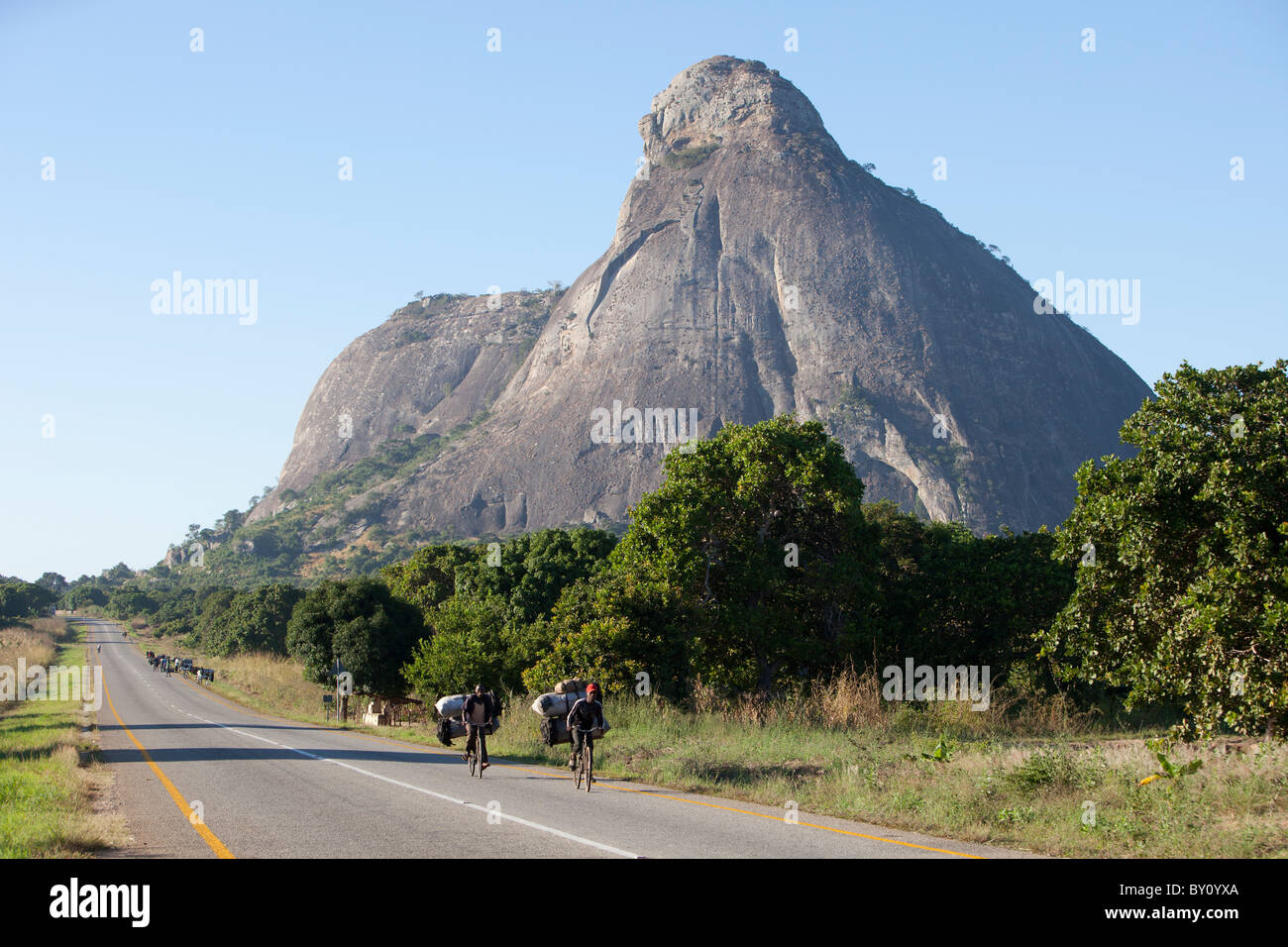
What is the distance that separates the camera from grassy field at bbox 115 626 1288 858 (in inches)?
429

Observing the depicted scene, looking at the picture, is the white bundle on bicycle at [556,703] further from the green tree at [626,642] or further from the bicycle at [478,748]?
the green tree at [626,642]

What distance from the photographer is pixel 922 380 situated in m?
193

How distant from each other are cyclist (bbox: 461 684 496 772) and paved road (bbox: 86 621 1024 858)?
2.11 feet

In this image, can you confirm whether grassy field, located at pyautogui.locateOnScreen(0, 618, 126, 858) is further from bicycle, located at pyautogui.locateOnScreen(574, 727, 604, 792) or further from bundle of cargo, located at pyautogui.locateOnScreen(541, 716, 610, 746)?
bundle of cargo, located at pyautogui.locateOnScreen(541, 716, 610, 746)

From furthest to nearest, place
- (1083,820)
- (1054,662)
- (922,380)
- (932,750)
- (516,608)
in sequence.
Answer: (922,380), (516,608), (1054,662), (932,750), (1083,820)

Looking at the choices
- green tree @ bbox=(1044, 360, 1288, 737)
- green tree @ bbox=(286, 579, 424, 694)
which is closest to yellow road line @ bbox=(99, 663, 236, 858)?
green tree @ bbox=(1044, 360, 1288, 737)

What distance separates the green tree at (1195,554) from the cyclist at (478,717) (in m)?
10.2

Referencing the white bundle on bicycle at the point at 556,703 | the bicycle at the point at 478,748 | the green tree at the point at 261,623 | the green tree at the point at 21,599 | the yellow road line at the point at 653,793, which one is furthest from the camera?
the green tree at the point at 21,599

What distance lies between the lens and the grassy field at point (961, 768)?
10.9m

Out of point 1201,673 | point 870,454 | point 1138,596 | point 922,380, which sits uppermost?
point 922,380

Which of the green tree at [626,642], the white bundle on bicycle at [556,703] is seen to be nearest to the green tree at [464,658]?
the green tree at [626,642]

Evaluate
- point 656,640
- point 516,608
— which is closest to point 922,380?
point 516,608
